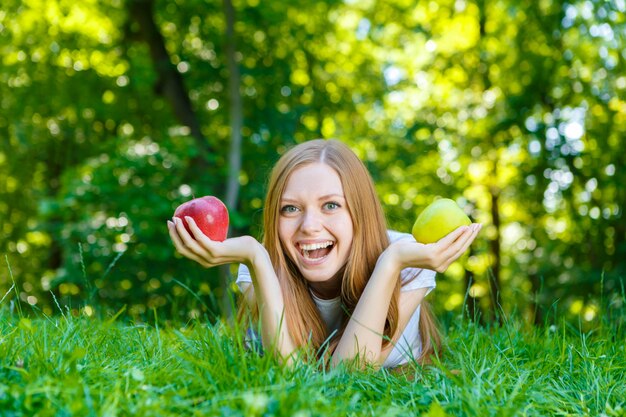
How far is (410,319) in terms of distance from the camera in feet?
10.7

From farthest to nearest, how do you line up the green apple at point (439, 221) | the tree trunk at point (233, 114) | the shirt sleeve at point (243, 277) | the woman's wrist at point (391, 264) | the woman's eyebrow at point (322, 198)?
the tree trunk at point (233, 114)
the shirt sleeve at point (243, 277)
the woman's eyebrow at point (322, 198)
the green apple at point (439, 221)
the woman's wrist at point (391, 264)

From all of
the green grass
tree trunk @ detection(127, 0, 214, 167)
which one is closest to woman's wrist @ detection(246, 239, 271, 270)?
the green grass

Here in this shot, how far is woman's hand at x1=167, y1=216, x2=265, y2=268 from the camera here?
8.62 ft

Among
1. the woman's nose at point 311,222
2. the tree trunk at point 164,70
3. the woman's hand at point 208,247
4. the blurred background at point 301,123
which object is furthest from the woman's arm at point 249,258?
the tree trunk at point 164,70

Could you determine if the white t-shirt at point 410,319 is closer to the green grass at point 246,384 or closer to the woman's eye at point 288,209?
the woman's eye at point 288,209

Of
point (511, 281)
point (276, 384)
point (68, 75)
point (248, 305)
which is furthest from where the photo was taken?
point (511, 281)

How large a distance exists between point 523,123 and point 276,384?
9.34 m

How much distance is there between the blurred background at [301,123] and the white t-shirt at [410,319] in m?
4.21

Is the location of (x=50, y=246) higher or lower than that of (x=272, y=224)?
lower

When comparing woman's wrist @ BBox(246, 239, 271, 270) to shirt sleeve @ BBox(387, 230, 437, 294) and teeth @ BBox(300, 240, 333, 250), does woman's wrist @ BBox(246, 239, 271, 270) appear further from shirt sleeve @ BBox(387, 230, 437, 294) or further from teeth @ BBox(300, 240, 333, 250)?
shirt sleeve @ BBox(387, 230, 437, 294)

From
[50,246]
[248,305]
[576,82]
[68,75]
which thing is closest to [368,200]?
[248,305]

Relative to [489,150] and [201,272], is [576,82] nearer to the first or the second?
[489,150]

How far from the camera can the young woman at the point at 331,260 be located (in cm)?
271

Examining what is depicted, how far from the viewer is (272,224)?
3074 mm
